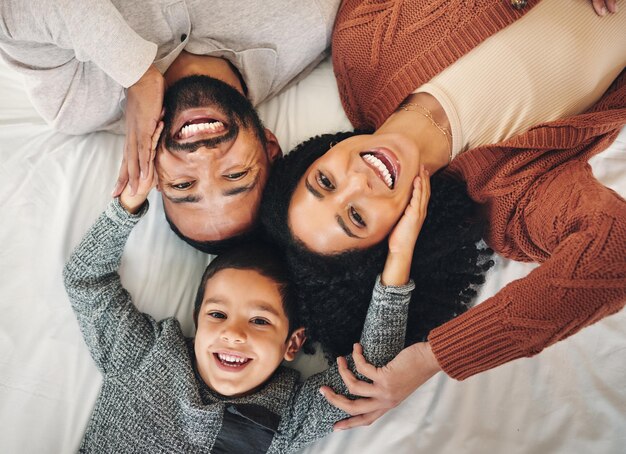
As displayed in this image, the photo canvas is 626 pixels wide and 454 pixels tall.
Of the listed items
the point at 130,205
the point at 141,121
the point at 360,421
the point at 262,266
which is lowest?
the point at 360,421

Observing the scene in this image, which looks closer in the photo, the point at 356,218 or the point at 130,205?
the point at 356,218

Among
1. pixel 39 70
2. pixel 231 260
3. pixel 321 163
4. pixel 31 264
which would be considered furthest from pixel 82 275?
pixel 321 163

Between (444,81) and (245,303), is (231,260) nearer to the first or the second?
(245,303)

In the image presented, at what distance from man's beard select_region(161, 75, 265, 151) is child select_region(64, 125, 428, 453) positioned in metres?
0.13

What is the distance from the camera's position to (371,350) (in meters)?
1.38

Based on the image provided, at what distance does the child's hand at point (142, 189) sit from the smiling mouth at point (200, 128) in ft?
0.20

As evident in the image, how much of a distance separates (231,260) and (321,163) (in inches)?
13.8

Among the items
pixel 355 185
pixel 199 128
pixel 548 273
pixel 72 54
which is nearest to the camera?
pixel 548 273

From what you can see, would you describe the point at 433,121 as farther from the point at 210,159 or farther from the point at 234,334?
the point at 234,334

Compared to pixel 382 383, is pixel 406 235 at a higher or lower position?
higher

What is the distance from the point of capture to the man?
4.25ft

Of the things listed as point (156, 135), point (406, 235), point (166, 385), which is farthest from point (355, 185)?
point (166, 385)

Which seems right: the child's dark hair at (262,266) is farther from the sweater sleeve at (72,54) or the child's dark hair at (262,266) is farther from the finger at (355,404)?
the sweater sleeve at (72,54)

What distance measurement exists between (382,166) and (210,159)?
0.40m
